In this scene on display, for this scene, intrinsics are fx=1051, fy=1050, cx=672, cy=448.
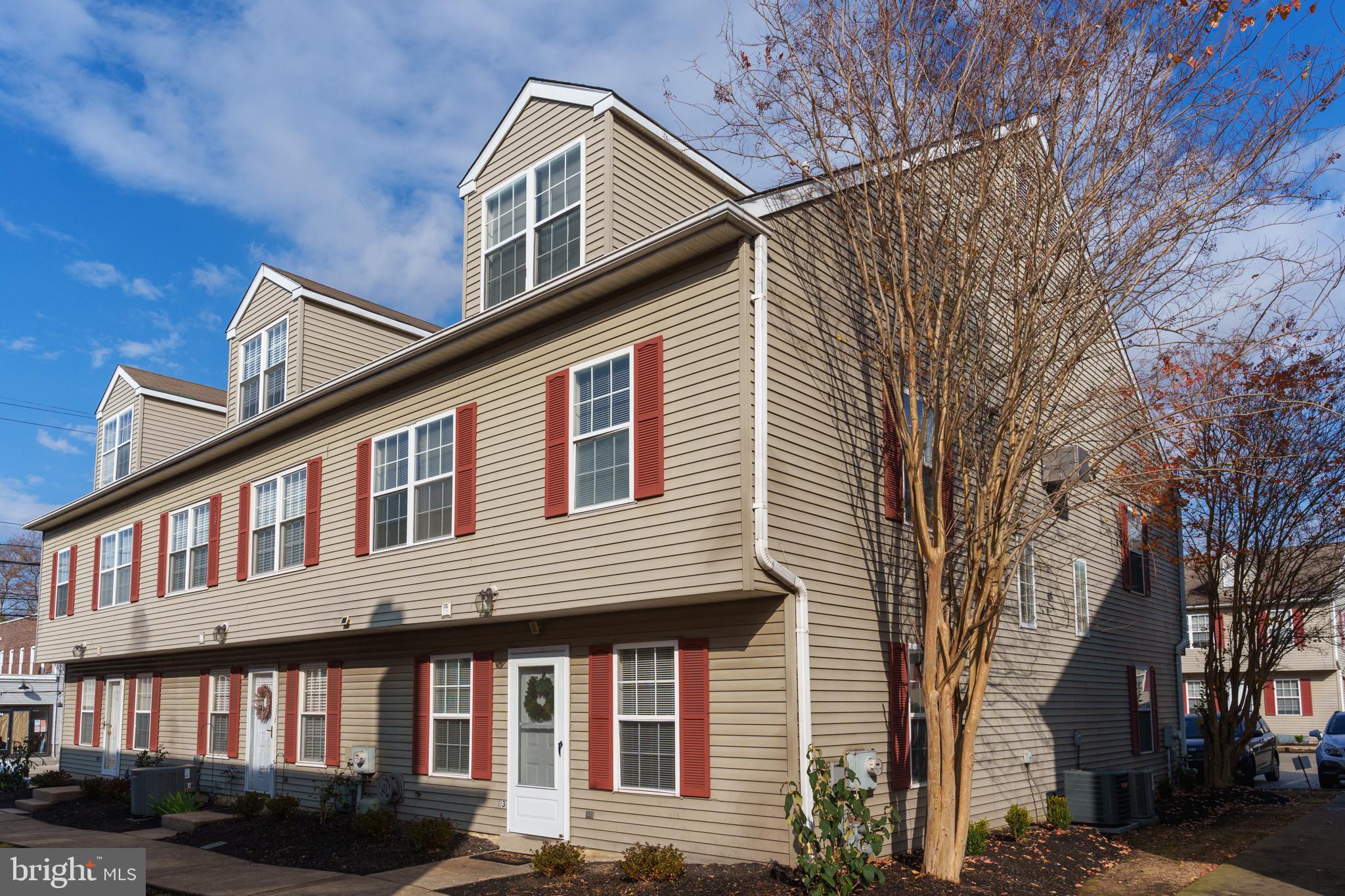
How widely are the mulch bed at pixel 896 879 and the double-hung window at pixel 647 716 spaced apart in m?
0.95

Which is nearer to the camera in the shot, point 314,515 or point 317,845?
point 317,845

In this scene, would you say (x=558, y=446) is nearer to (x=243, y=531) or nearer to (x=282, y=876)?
(x=282, y=876)

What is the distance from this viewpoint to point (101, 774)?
72.3 feet

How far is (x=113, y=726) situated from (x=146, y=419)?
6559 mm

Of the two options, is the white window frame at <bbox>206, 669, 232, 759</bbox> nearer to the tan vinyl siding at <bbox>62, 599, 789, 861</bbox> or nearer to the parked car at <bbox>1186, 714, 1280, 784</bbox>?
the tan vinyl siding at <bbox>62, 599, 789, 861</bbox>

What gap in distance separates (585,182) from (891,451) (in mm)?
5127

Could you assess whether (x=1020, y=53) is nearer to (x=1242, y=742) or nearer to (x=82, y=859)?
(x=82, y=859)

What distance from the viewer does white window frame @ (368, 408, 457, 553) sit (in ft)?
44.3

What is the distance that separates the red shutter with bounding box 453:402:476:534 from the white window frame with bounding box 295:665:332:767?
15.1 feet

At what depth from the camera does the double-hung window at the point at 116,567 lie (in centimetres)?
2142

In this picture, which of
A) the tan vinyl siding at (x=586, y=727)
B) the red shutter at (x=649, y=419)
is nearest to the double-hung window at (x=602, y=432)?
the red shutter at (x=649, y=419)

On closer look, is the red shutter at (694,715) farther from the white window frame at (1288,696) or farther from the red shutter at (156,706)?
the white window frame at (1288,696)

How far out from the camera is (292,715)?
1677 centimetres

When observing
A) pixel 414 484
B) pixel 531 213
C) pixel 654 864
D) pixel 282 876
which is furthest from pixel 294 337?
pixel 654 864
